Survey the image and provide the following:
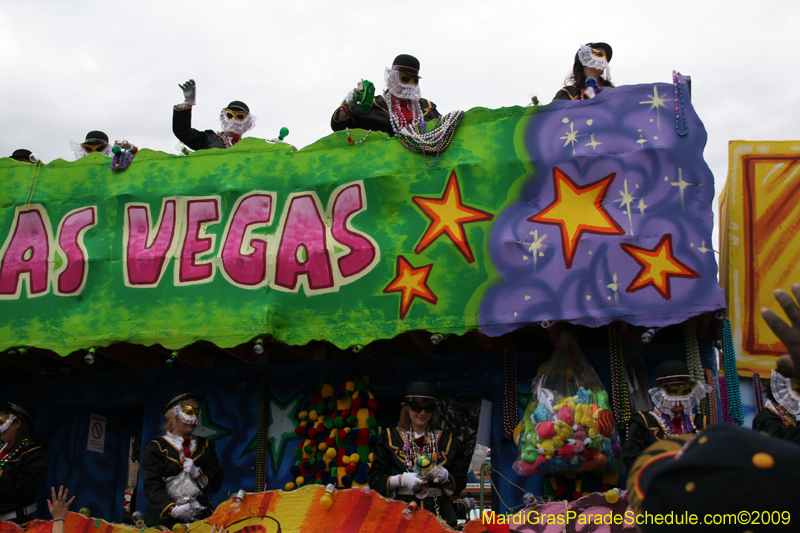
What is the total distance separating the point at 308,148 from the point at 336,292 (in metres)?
1.52

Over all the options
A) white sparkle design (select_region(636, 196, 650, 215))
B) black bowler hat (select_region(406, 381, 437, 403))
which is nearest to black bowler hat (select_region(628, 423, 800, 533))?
black bowler hat (select_region(406, 381, 437, 403))

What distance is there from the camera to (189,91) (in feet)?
27.2

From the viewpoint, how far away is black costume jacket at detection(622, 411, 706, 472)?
550 cm

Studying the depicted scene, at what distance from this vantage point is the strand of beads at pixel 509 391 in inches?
261

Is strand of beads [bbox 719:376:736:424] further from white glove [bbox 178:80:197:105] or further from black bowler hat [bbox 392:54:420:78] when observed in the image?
white glove [bbox 178:80:197:105]

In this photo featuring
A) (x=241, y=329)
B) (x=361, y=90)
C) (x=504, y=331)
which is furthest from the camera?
(x=361, y=90)

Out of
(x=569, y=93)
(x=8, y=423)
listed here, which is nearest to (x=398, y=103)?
(x=569, y=93)

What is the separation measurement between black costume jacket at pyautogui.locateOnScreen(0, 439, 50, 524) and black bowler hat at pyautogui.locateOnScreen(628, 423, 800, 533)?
612 cm

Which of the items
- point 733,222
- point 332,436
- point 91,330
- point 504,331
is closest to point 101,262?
point 91,330

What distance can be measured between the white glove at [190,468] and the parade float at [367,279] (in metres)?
0.59

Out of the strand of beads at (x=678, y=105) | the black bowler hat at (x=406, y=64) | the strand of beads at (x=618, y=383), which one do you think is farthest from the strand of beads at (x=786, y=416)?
the black bowler hat at (x=406, y=64)

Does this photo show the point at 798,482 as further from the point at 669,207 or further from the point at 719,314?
the point at 669,207

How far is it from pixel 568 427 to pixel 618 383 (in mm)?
941

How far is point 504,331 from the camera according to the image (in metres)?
5.95
